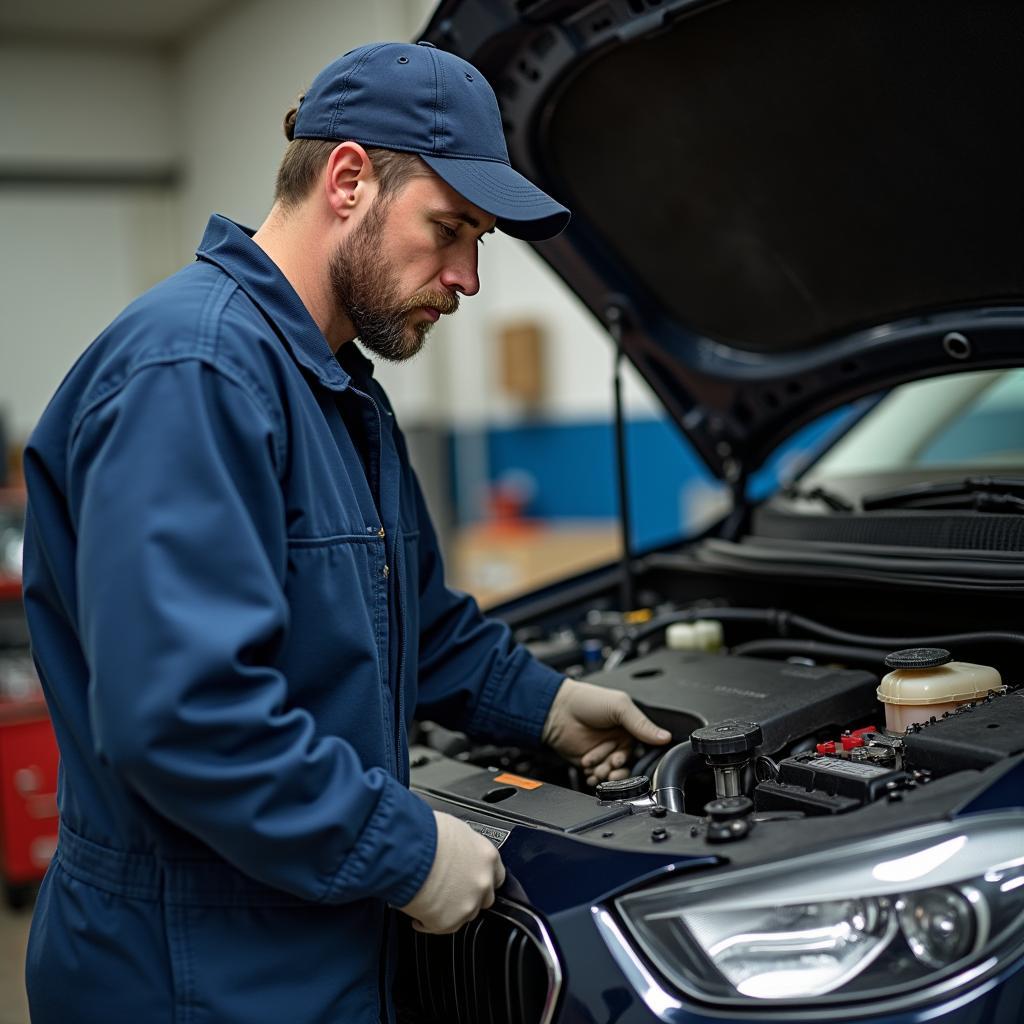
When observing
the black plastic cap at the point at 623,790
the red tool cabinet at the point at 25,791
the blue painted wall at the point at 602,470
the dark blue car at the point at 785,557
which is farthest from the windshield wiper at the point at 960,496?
the blue painted wall at the point at 602,470

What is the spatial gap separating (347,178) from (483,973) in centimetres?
86

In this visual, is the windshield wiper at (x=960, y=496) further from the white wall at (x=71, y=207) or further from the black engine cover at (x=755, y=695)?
the white wall at (x=71, y=207)

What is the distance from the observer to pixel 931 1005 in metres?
0.99

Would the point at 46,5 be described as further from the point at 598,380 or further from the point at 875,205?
the point at 875,205

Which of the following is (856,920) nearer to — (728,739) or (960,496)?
(728,739)

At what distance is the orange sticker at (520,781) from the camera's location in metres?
1.43

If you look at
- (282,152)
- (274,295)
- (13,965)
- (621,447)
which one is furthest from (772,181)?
(282,152)

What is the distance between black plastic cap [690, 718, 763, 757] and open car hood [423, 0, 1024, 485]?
2.56ft

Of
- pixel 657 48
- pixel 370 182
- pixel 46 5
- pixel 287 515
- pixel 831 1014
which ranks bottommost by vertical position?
pixel 831 1014

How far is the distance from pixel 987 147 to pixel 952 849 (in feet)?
3.14

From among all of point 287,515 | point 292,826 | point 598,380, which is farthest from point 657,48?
point 598,380

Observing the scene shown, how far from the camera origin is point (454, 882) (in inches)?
44.3

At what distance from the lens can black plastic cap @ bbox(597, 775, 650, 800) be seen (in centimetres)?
134

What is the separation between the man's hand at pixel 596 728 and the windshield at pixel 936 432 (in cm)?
81
